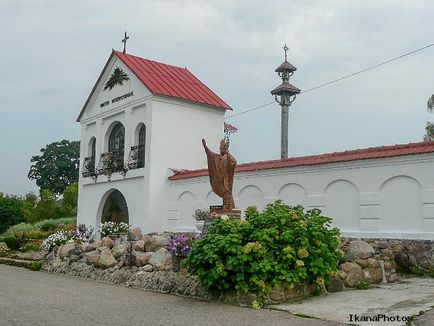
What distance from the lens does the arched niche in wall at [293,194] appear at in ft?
51.0

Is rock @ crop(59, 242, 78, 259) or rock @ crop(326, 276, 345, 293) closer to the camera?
rock @ crop(326, 276, 345, 293)

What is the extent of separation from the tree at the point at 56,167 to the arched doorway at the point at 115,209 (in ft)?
134

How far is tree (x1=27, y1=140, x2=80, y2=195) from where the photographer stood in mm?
63938

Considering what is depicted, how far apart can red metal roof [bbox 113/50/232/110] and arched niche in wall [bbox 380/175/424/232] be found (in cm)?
1077

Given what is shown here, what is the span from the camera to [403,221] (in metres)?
13.1

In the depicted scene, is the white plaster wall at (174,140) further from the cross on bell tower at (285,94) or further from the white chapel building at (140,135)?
the cross on bell tower at (285,94)

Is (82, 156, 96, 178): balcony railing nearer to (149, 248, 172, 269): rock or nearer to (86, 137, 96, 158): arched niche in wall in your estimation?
(86, 137, 96, 158): arched niche in wall

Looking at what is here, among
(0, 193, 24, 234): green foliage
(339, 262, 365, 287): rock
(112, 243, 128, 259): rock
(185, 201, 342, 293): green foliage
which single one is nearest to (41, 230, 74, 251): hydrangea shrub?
(112, 243, 128, 259): rock

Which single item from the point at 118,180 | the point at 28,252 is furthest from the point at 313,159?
the point at 28,252

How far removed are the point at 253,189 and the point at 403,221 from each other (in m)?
5.38

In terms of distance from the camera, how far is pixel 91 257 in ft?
47.0

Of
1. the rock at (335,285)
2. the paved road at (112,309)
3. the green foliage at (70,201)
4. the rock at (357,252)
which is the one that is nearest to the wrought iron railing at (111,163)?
the paved road at (112,309)

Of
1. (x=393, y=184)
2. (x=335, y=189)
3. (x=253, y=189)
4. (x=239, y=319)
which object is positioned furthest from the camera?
(x=253, y=189)

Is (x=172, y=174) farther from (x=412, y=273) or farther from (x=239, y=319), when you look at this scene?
(x=239, y=319)
